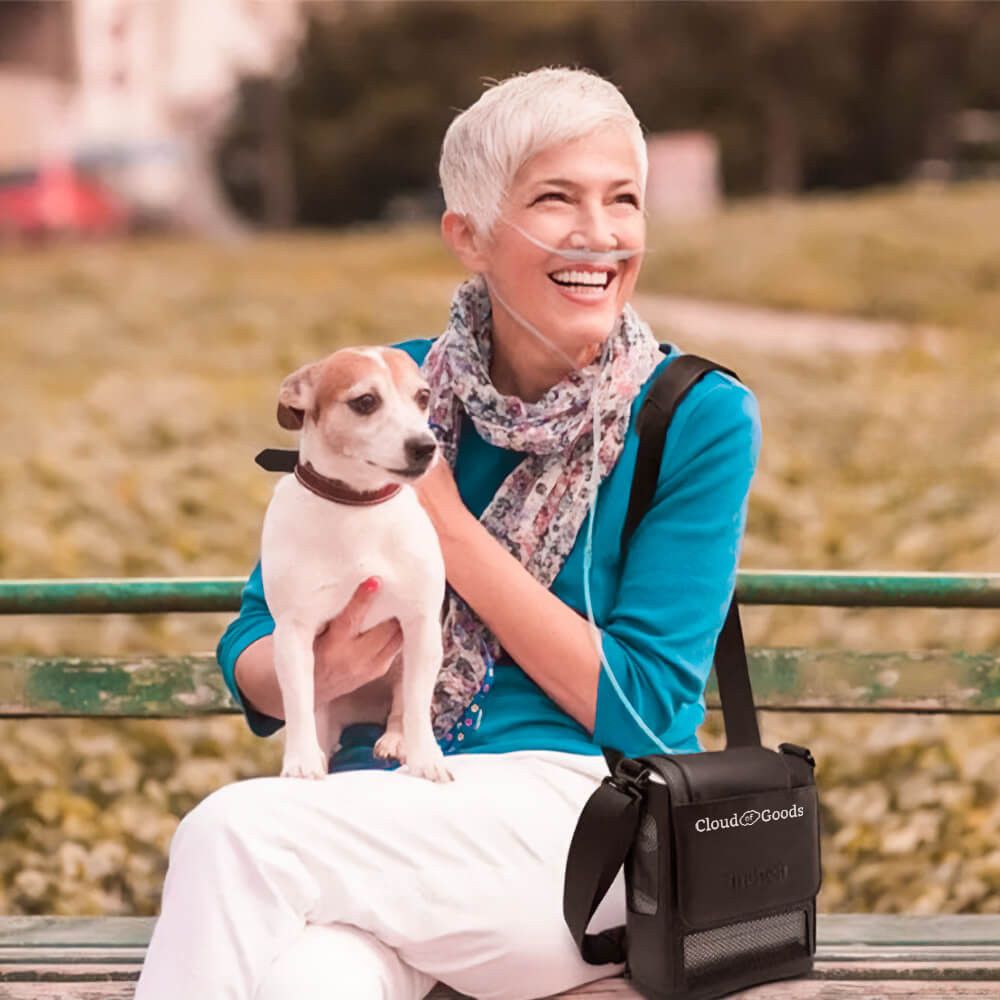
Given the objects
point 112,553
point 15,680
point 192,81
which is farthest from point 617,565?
point 192,81

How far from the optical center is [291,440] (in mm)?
8188

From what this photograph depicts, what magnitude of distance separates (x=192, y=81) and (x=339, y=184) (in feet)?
16.3

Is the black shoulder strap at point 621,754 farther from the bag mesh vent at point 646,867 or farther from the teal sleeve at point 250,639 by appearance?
the teal sleeve at point 250,639

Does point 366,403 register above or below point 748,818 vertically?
above

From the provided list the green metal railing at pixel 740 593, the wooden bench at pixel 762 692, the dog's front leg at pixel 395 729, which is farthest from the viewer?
the green metal railing at pixel 740 593

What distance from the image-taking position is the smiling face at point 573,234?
254cm

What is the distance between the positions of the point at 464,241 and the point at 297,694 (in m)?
0.85

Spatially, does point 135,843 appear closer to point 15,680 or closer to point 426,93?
point 15,680

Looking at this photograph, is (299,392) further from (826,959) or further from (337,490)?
(826,959)

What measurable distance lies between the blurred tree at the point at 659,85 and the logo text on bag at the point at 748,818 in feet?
77.5

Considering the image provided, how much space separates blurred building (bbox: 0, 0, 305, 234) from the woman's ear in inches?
805

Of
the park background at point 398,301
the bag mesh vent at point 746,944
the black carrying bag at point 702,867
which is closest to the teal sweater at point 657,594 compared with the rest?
the black carrying bag at point 702,867

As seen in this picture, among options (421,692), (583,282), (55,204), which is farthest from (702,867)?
(55,204)

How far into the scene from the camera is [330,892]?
7.43ft
